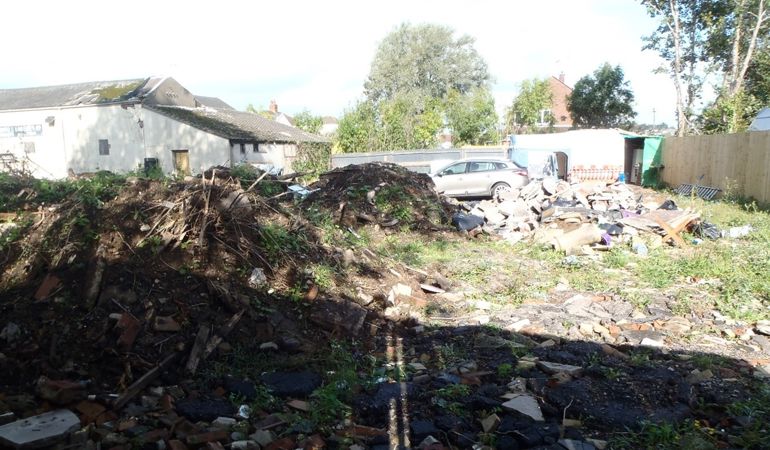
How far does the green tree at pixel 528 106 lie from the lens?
37.6 meters

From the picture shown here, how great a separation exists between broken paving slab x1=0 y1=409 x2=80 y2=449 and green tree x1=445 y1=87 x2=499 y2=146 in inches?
1295

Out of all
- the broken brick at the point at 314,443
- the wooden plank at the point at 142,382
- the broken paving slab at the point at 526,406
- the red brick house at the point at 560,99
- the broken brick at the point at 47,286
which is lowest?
the broken brick at the point at 314,443

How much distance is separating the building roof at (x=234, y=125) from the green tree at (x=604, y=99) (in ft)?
58.7

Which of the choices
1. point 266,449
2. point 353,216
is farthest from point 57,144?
point 266,449

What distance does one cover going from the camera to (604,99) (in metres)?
35.8

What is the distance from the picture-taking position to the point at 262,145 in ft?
93.9

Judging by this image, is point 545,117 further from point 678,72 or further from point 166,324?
point 166,324

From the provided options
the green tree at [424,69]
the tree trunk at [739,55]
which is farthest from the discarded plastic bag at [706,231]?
the green tree at [424,69]

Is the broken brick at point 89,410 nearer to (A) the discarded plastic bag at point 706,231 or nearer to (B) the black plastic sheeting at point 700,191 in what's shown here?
(A) the discarded plastic bag at point 706,231

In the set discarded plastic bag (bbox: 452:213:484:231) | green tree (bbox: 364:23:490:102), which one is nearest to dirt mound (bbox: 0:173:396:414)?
discarded plastic bag (bbox: 452:213:484:231)

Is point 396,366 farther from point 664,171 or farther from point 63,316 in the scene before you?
point 664,171

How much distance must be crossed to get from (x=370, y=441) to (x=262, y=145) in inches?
1046

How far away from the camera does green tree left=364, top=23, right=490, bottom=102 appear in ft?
145

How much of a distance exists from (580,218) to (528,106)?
28.6 metres
